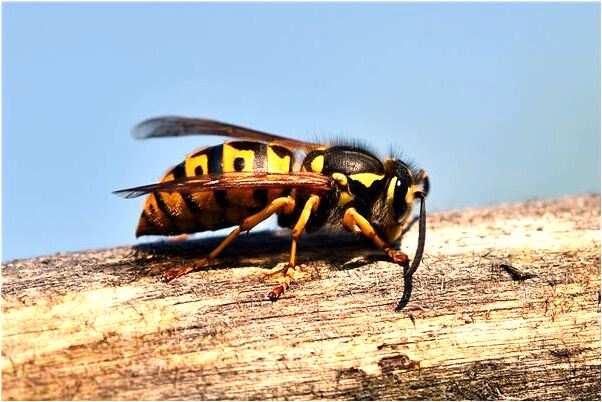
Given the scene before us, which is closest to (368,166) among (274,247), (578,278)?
(274,247)

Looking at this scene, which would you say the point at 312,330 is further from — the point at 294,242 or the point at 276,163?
the point at 276,163

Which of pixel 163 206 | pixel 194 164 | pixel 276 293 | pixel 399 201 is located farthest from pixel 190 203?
pixel 399 201

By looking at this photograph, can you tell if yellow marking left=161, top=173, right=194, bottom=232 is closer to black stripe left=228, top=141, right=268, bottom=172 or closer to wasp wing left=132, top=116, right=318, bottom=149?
black stripe left=228, top=141, right=268, bottom=172

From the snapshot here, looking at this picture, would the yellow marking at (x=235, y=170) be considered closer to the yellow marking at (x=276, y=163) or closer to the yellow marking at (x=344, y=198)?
the yellow marking at (x=276, y=163)

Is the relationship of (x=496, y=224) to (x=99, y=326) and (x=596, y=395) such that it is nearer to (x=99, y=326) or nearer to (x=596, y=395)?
(x=596, y=395)

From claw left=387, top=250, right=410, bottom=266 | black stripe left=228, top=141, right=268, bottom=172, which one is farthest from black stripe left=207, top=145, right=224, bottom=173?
claw left=387, top=250, right=410, bottom=266
